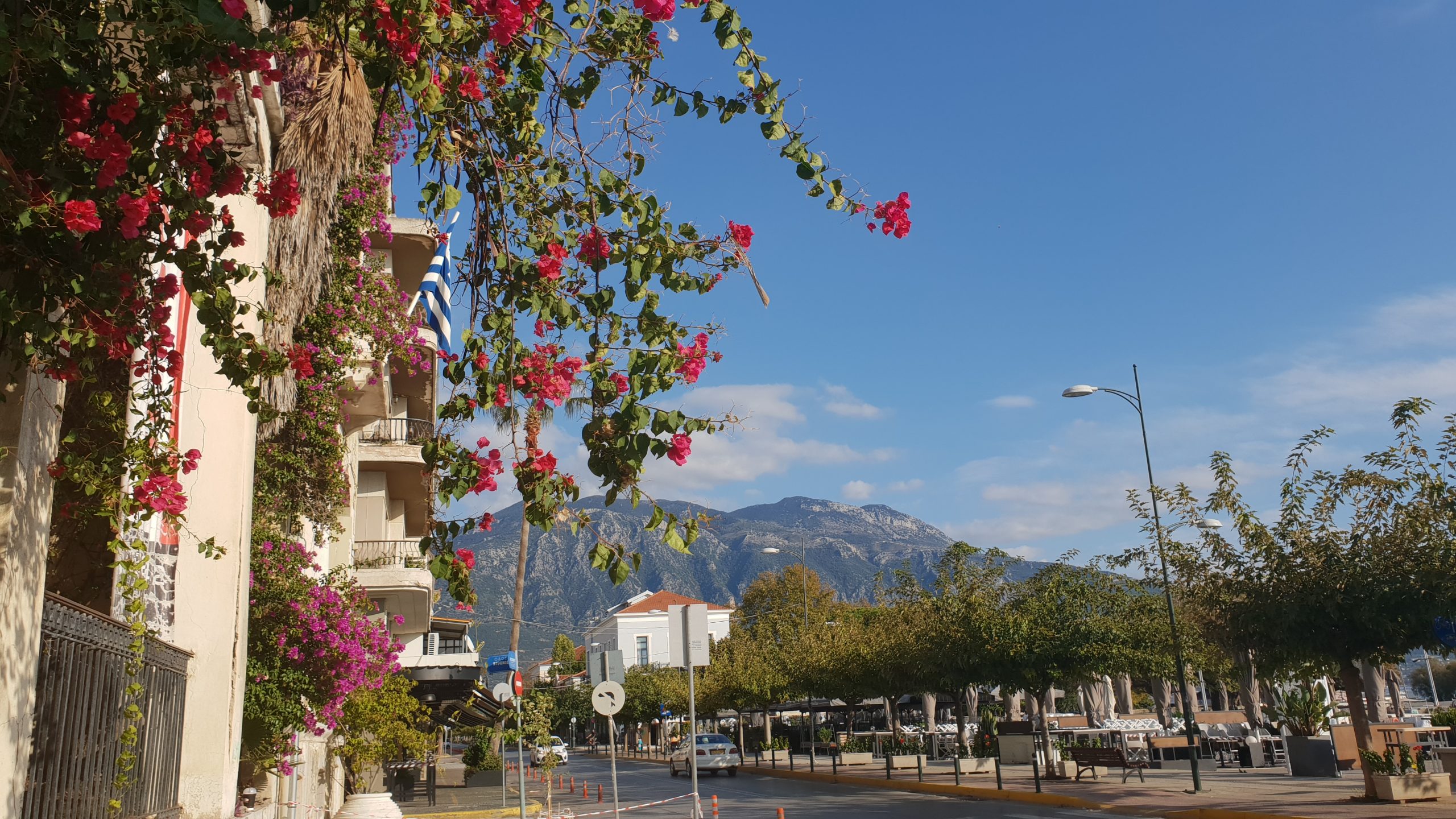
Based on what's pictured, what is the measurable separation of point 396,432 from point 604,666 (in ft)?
34.9

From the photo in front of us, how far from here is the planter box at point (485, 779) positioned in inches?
1250

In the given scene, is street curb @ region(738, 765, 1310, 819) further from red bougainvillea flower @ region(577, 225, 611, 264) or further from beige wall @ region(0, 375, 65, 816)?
beige wall @ region(0, 375, 65, 816)

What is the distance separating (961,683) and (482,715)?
17.1m

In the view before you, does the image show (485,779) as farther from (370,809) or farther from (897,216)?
(897,216)

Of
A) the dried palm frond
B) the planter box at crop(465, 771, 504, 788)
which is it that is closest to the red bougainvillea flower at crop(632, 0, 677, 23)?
the dried palm frond

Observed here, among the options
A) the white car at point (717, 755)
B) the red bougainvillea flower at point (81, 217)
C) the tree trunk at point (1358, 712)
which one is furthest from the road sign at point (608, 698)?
the white car at point (717, 755)

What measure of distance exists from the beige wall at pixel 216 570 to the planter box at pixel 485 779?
78.6 ft

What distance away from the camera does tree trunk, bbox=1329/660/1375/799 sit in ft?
57.8

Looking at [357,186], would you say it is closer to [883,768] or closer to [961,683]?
[961,683]

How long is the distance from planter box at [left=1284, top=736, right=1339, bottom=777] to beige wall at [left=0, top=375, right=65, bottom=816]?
26.1 m

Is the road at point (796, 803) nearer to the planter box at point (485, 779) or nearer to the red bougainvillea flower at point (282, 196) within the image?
the planter box at point (485, 779)

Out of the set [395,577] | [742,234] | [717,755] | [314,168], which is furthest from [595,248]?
[717,755]

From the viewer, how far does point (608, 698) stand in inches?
639

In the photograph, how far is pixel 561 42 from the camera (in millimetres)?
4617
